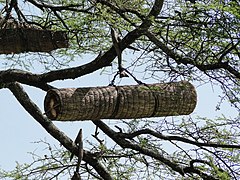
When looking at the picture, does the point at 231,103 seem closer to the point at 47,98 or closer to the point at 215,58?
the point at 215,58

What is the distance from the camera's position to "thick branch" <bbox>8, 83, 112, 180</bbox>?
287cm

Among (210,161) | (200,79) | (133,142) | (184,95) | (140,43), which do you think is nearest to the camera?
(200,79)

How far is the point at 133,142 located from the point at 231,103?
0.79 metres

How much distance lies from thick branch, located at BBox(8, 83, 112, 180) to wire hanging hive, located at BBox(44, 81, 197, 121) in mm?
696

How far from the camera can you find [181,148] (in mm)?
2621

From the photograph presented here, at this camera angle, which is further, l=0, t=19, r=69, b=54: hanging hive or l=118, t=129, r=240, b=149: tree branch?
l=0, t=19, r=69, b=54: hanging hive

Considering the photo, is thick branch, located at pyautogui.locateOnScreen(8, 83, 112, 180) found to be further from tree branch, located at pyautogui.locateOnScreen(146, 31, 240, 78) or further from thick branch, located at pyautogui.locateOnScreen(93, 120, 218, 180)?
tree branch, located at pyautogui.locateOnScreen(146, 31, 240, 78)

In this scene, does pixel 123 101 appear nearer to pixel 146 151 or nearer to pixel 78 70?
pixel 78 70

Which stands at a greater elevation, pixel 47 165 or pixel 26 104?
pixel 26 104

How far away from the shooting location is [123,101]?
2.16m

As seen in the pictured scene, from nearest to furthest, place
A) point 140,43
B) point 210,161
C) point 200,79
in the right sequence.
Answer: point 200,79, point 210,161, point 140,43

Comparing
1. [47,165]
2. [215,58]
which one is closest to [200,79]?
[215,58]

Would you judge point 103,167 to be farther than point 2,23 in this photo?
Yes

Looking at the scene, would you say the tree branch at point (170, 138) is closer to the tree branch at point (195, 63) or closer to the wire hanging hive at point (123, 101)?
the wire hanging hive at point (123, 101)
